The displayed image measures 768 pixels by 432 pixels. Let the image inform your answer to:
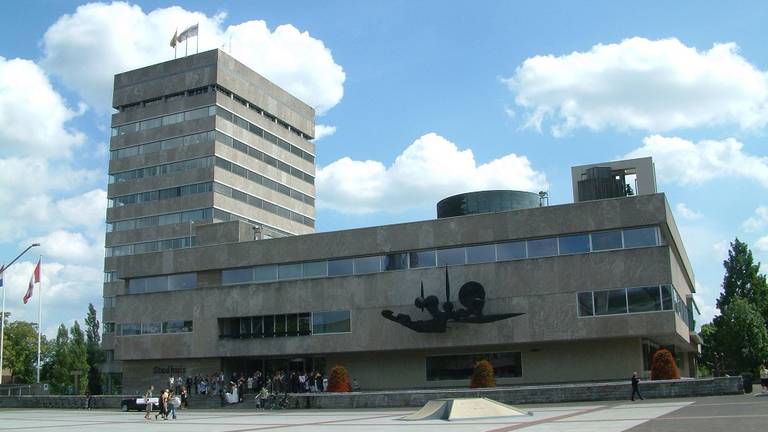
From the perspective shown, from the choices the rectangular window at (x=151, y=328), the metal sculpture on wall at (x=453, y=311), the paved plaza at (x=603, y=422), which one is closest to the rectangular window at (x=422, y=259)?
the metal sculpture on wall at (x=453, y=311)

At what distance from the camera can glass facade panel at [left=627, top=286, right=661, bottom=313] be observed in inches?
1591

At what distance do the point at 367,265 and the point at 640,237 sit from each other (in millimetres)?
16038

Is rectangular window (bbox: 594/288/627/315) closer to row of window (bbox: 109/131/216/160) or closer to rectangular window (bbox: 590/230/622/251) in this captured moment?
rectangular window (bbox: 590/230/622/251)

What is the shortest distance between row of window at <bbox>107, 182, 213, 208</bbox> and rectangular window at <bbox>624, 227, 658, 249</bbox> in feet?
184

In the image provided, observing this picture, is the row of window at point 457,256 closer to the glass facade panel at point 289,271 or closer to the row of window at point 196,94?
the glass facade panel at point 289,271

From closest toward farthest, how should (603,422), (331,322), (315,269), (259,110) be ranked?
(603,422), (331,322), (315,269), (259,110)

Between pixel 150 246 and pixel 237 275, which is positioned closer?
pixel 237 275

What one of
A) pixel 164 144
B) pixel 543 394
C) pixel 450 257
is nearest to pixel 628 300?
pixel 543 394

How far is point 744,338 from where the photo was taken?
242 feet

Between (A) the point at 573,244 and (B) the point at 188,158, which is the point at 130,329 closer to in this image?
(A) the point at 573,244

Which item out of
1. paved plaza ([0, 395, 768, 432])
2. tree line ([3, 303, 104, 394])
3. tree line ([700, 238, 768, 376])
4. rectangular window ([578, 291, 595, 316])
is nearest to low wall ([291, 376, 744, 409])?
paved plaza ([0, 395, 768, 432])

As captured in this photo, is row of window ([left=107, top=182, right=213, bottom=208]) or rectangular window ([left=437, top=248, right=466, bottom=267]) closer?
rectangular window ([left=437, top=248, right=466, bottom=267])

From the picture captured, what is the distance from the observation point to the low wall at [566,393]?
109ft

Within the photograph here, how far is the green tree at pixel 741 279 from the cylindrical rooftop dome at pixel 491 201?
46141mm
